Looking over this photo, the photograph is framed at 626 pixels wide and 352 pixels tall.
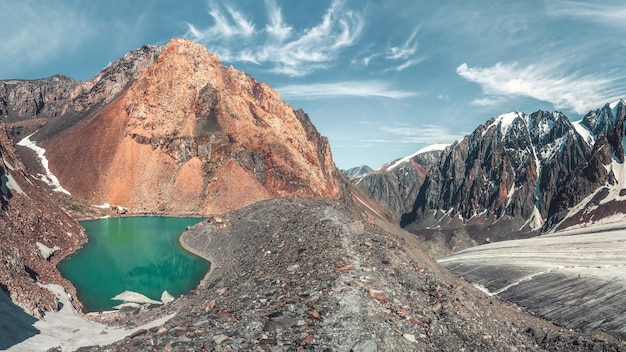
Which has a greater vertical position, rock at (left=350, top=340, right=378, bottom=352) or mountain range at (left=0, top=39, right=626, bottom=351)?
mountain range at (left=0, top=39, right=626, bottom=351)

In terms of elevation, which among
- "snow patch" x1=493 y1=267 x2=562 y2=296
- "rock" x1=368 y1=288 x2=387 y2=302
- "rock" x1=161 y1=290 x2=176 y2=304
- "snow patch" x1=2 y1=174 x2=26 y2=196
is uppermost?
"snow patch" x1=2 y1=174 x2=26 y2=196

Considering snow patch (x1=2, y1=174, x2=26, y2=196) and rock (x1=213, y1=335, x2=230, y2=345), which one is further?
snow patch (x1=2, y1=174, x2=26, y2=196)

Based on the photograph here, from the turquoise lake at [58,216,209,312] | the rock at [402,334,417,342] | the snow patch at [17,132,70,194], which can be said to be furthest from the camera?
the snow patch at [17,132,70,194]

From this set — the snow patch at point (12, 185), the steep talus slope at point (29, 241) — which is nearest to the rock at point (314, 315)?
the steep talus slope at point (29, 241)

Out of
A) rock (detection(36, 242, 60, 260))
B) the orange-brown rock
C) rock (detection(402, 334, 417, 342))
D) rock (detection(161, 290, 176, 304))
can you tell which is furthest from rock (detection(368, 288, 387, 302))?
the orange-brown rock

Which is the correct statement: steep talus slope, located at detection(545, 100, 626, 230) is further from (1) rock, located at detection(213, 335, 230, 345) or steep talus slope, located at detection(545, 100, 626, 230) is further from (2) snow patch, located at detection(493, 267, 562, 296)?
(1) rock, located at detection(213, 335, 230, 345)

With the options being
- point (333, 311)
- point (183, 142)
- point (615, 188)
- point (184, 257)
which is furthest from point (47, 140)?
point (615, 188)

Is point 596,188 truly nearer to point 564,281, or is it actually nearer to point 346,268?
point 564,281
